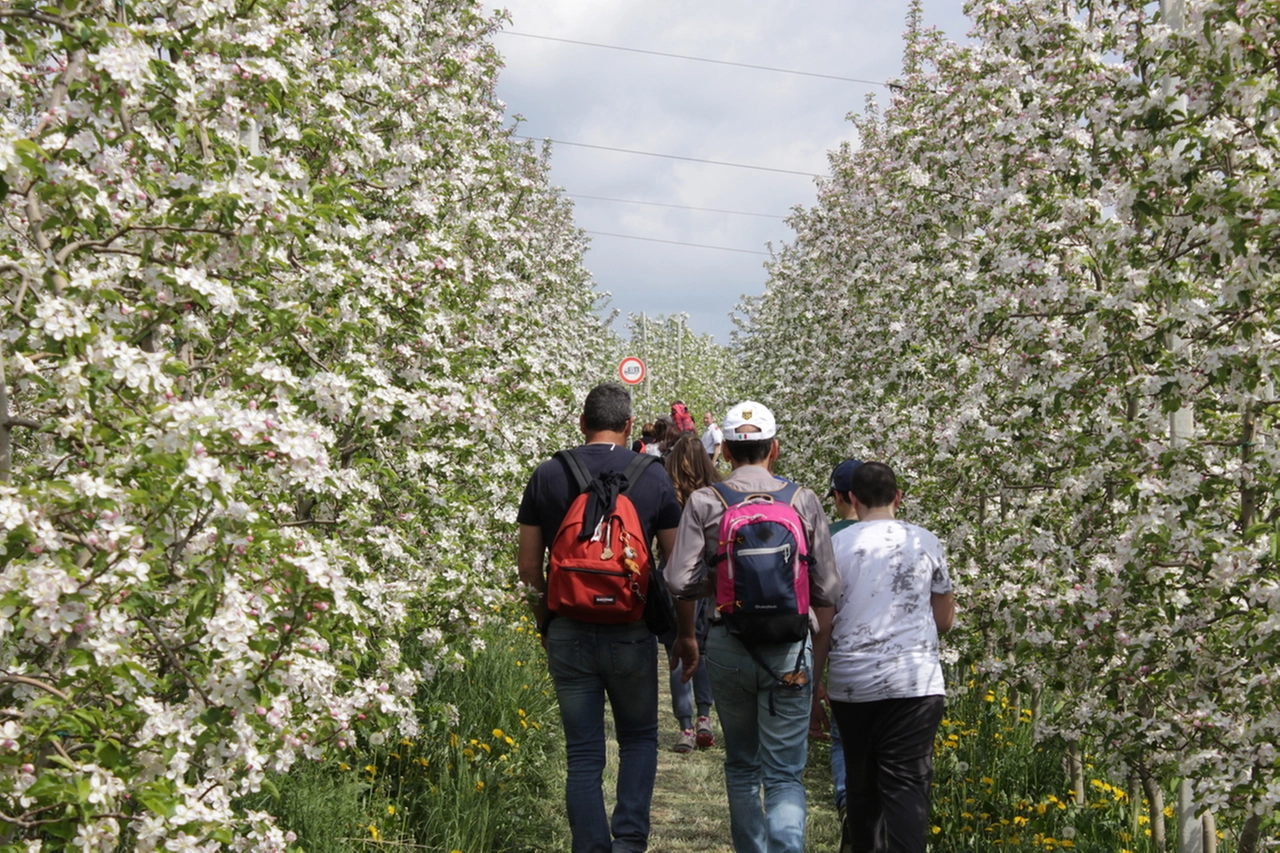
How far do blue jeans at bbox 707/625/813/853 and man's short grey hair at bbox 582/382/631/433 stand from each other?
107 centimetres

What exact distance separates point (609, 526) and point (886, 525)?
1.22 m

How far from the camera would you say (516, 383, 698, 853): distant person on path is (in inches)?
187

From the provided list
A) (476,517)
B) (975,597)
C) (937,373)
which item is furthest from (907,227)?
(476,517)

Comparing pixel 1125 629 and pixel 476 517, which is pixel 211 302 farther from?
pixel 476 517

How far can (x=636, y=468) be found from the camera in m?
4.86

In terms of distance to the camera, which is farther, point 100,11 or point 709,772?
point 709,772

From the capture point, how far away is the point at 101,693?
3.06 m

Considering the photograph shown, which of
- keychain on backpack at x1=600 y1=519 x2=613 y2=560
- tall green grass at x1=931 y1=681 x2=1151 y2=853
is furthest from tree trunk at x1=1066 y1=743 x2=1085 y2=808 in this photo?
keychain on backpack at x1=600 y1=519 x2=613 y2=560

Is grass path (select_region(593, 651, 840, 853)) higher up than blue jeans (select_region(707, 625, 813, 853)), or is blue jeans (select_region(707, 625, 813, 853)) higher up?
blue jeans (select_region(707, 625, 813, 853))

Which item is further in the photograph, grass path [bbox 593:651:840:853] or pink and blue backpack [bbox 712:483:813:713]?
grass path [bbox 593:651:840:853]

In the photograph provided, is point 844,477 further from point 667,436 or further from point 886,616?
point 667,436

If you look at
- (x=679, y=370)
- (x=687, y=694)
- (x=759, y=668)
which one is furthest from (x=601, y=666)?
(x=679, y=370)

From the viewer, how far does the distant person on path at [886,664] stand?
4.48 metres

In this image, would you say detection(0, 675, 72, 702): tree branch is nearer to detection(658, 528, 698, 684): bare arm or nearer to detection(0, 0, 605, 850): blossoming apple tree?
detection(0, 0, 605, 850): blossoming apple tree
